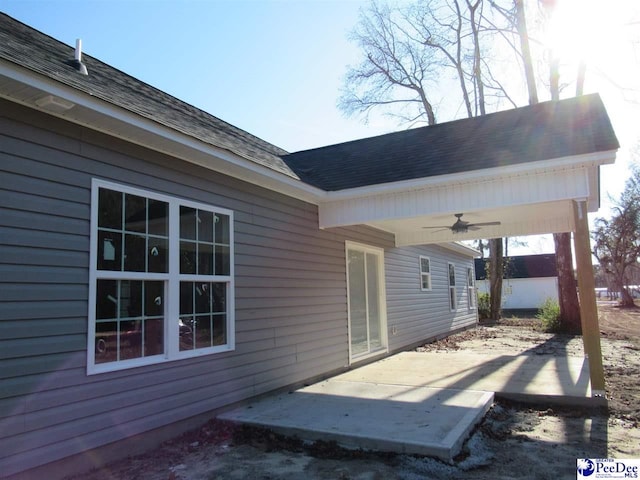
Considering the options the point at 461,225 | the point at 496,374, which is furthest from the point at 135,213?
the point at 496,374

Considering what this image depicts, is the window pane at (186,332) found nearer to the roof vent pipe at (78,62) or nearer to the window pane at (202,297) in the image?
the window pane at (202,297)

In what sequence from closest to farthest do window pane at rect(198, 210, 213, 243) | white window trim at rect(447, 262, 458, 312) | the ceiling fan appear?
window pane at rect(198, 210, 213, 243) < the ceiling fan < white window trim at rect(447, 262, 458, 312)

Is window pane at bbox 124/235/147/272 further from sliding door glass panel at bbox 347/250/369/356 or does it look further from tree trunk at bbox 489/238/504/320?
tree trunk at bbox 489/238/504/320

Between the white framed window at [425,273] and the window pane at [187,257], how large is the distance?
27.7 ft

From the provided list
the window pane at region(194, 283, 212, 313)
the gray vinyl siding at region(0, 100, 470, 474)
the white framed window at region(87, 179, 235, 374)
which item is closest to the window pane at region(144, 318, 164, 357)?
the white framed window at region(87, 179, 235, 374)

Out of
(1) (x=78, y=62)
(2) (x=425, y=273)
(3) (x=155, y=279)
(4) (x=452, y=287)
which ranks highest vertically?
(1) (x=78, y=62)

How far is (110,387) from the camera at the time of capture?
385 cm

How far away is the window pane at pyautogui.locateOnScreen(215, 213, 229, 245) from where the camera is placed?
527 centimetres

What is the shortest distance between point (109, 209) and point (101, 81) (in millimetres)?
1568

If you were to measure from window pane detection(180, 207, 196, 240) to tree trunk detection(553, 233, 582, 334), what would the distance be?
13548 mm

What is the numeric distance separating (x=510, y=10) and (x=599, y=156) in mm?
13659

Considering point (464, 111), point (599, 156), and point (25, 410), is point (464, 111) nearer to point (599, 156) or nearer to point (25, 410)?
point (599, 156)

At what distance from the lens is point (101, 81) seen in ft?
15.4
